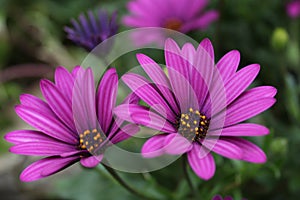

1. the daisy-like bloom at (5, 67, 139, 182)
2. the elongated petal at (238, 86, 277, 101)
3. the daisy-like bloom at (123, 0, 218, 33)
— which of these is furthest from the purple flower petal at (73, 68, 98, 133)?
the daisy-like bloom at (123, 0, 218, 33)

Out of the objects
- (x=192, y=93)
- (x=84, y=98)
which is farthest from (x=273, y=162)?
(x=84, y=98)

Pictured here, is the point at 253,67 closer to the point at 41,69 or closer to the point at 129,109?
the point at 129,109

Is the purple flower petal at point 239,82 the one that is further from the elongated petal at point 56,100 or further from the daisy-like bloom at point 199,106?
the elongated petal at point 56,100

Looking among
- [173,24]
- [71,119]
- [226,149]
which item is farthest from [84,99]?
[173,24]

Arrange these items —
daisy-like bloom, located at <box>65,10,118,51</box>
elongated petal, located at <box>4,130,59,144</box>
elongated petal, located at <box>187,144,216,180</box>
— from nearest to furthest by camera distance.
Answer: elongated petal, located at <box>187,144,216,180</box>, elongated petal, located at <box>4,130,59,144</box>, daisy-like bloom, located at <box>65,10,118,51</box>

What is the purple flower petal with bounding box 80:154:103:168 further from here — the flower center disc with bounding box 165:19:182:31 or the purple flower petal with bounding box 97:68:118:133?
the flower center disc with bounding box 165:19:182:31
